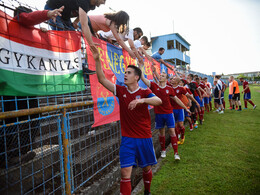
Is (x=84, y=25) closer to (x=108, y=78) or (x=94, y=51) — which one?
(x=94, y=51)

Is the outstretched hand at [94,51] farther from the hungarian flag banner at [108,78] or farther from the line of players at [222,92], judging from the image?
the line of players at [222,92]

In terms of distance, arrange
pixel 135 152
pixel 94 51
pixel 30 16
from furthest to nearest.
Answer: pixel 135 152 < pixel 94 51 < pixel 30 16

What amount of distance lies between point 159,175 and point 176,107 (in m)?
2.46

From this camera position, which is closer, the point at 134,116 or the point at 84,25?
the point at 84,25

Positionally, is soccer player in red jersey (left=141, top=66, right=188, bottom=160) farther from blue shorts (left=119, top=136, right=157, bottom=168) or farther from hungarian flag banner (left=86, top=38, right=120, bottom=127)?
blue shorts (left=119, top=136, right=157, bottom=168)

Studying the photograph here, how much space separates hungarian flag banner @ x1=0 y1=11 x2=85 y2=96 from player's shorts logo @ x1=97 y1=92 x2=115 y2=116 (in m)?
0.48

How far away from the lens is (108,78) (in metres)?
3.46

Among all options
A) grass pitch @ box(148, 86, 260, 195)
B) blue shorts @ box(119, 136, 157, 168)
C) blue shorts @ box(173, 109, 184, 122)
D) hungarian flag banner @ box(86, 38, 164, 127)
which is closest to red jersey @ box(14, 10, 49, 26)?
hungarian flag banner @ box(86, 38, 164, 127)

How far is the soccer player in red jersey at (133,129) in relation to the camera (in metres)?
2.41

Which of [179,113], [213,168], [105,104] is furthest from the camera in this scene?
[179,113]

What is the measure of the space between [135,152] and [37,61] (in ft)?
6.44

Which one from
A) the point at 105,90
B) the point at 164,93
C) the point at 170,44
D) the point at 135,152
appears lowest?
the point at 135,152

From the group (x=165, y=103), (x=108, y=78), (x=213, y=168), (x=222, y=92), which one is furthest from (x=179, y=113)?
(x=222, y=92)

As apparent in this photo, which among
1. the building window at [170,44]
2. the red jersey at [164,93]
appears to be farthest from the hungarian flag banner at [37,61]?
the building window at [170,44]
